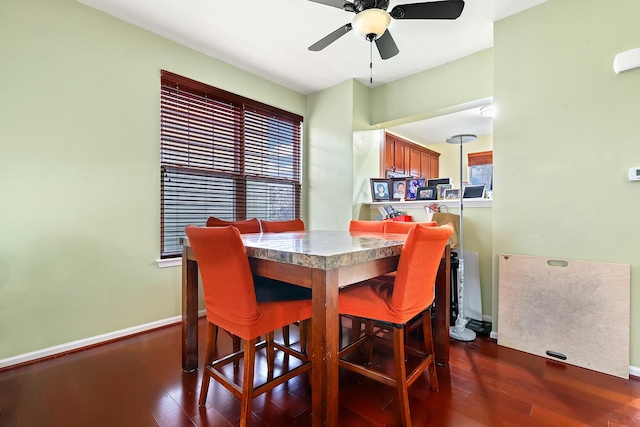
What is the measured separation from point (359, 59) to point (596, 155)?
2209mm

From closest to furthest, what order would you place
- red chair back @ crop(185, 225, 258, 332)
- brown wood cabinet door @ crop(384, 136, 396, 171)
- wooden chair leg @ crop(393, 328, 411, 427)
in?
red chair back @ crop(185, 225, 258, 332), wooden chair leg @ crop(393, 328, 411, 427), brown wood cabinet door @ crop(384, 136, 396, 171)

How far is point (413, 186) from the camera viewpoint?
3.28 m

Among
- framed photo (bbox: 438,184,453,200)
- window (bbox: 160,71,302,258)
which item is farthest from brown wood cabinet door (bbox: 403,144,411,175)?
window (bbox: 160,71,302,258)

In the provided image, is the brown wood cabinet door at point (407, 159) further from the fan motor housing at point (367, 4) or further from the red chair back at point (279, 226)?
the fan motor housing at point (367, 4)

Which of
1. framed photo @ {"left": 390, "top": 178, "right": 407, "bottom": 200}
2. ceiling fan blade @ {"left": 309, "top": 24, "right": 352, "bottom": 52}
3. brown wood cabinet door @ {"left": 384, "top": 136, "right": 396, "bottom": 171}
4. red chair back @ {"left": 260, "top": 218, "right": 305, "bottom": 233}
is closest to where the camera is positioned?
ceiling fan blade @ {"left": 309, "top": 24, "right": 352, "bottom": 52}

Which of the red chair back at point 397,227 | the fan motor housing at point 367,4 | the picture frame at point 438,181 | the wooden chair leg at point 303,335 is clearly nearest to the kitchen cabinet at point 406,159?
the picture frame at point 438,181

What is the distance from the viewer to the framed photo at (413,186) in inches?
127

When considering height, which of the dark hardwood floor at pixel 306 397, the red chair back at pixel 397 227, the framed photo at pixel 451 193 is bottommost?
the dark hardwood floor at pixel 306 397

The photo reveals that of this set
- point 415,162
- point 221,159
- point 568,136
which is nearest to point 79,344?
point 221,159

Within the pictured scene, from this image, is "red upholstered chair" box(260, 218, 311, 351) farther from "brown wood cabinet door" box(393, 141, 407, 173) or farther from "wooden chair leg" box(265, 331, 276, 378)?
"brown wood cabinet door" box(393, 141, 407, 173)

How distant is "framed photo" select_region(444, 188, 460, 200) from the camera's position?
9.56 feet

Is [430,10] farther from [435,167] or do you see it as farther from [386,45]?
[435,167]

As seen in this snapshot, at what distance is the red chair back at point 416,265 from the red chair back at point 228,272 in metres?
0.66

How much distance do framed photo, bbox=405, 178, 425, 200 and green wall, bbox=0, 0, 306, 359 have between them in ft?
8.47
